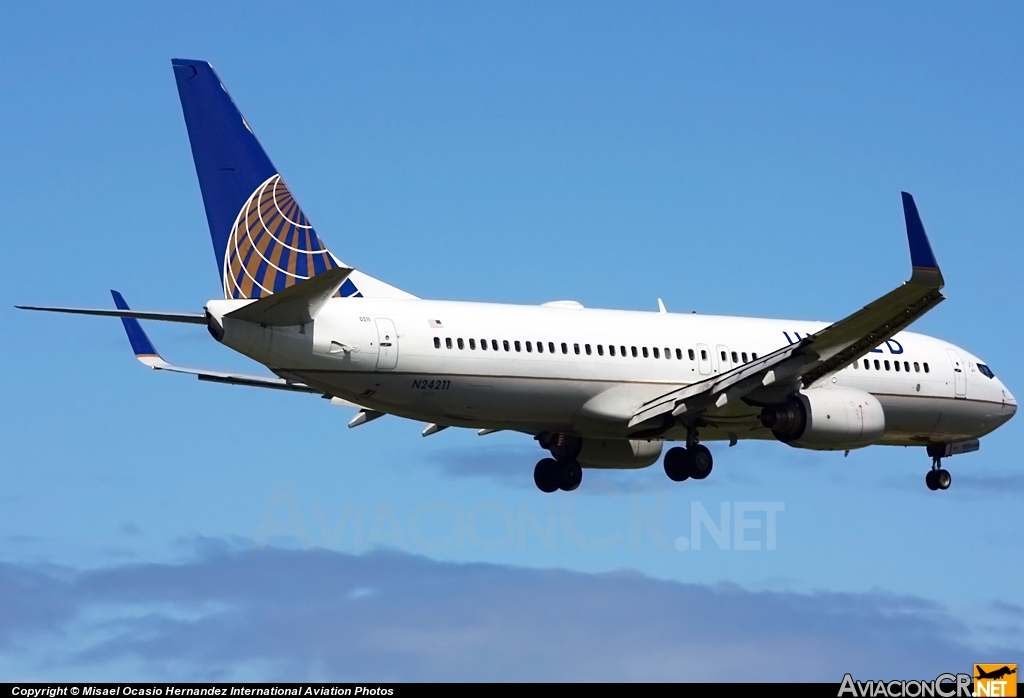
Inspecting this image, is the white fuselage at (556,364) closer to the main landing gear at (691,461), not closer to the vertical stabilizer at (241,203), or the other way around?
the main landing gear at (691,461)

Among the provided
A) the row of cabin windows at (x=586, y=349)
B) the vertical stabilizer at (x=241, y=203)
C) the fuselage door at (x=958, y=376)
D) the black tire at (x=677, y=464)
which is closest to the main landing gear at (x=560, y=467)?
the black tire at (x=677, y=464)

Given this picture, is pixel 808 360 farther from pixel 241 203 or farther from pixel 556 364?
pixel 241 203

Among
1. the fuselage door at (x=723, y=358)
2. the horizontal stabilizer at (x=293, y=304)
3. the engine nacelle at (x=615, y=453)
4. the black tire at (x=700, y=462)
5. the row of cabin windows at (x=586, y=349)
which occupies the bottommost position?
the black tire at (x=700, y=462)

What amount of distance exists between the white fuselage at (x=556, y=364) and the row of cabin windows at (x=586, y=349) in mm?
32

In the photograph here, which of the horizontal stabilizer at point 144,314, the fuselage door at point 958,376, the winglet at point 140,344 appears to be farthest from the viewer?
the fuselage door at point 958,376

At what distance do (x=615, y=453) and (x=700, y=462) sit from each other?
3.22m

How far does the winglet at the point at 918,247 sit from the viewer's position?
3509 centimetres

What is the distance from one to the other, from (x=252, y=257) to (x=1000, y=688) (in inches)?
687

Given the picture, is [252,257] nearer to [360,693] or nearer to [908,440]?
[360,693]

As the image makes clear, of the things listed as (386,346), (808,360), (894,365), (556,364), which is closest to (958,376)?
(894,365)

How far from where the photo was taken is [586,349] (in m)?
40.4

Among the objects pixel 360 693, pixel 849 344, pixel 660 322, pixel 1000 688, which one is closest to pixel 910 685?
pixel 1000 688

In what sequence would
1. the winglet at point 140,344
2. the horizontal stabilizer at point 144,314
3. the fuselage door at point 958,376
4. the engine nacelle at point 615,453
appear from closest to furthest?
the horizontal stabilizer at point 144,314 → the winglet at point 140,344 → the engine nacelle at point 615,453 → the fuselage door at point 958,376

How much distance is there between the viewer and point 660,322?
140 ft
